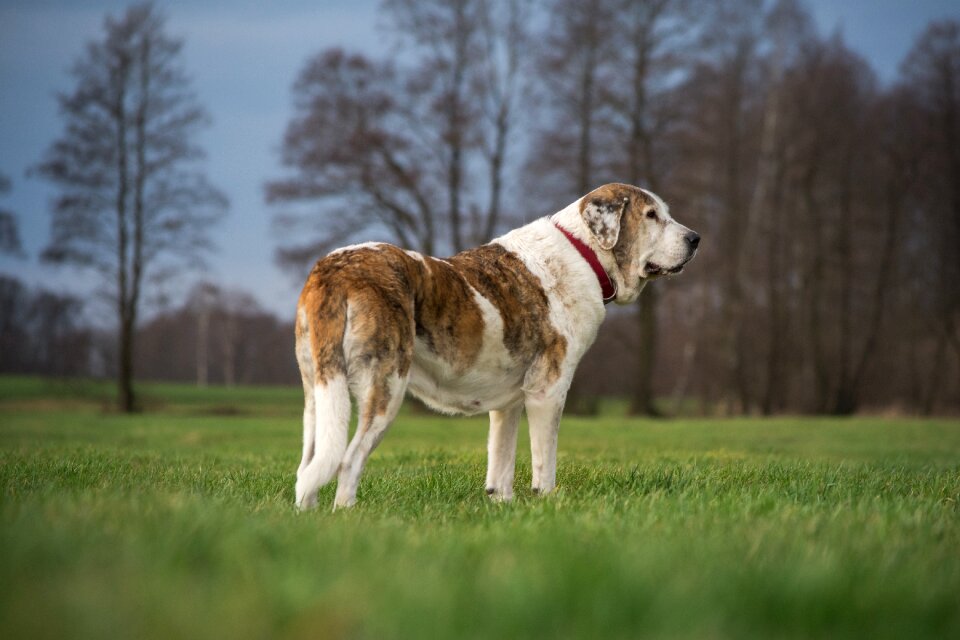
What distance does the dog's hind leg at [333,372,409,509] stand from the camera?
4523 millimetres

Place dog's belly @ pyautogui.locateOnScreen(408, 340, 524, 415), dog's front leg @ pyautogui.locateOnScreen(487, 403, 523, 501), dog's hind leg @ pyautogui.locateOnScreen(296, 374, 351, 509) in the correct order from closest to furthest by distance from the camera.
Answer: dog's hind leg @ pyautogui.locateOnScreen(296, 374, 351, 509) < dog's belly @ pyautogui.locateOnScreen(408, 340, 524, 415) < dog's front leg @ pyautogui.locateOnScreen(487, 403, 523, 501)

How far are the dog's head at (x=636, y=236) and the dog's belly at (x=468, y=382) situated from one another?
120cm

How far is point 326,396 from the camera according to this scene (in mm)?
4387

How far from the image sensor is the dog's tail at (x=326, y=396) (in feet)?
14.3

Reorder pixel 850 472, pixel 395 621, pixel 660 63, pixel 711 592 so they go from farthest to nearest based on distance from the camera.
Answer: pixel 660 63
pixel 850 472
pixel 711 592
pixel 395 621

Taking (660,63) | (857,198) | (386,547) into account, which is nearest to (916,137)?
(857,198)

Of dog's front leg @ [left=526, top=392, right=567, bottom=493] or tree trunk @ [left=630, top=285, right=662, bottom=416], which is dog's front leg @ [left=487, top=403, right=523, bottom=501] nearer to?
dog's front leg @ [left=526, top=392, right=567, bottom=493]

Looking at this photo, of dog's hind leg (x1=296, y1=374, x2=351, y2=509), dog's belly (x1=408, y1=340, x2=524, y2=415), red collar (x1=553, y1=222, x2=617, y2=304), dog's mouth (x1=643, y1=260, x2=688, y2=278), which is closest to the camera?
dog's hind leg (x1=296, y1=374, x2=351, y2=509)

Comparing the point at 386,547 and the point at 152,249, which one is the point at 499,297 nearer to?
the point at 386,547

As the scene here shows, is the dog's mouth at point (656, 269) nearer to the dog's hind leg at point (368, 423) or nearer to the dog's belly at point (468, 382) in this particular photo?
the dog's belly at point (468, 382)

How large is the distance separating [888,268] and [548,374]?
30.9 meters

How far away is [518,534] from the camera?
3547 millimetres

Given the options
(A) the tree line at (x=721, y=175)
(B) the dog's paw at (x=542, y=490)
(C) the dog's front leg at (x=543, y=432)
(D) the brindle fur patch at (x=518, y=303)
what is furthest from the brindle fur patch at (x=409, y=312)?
(A) the tree line at (x=721, y=175)

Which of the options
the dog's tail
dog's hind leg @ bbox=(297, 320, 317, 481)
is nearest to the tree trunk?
dog's hind leg @ bbox=(297, 320, 317, 481)
